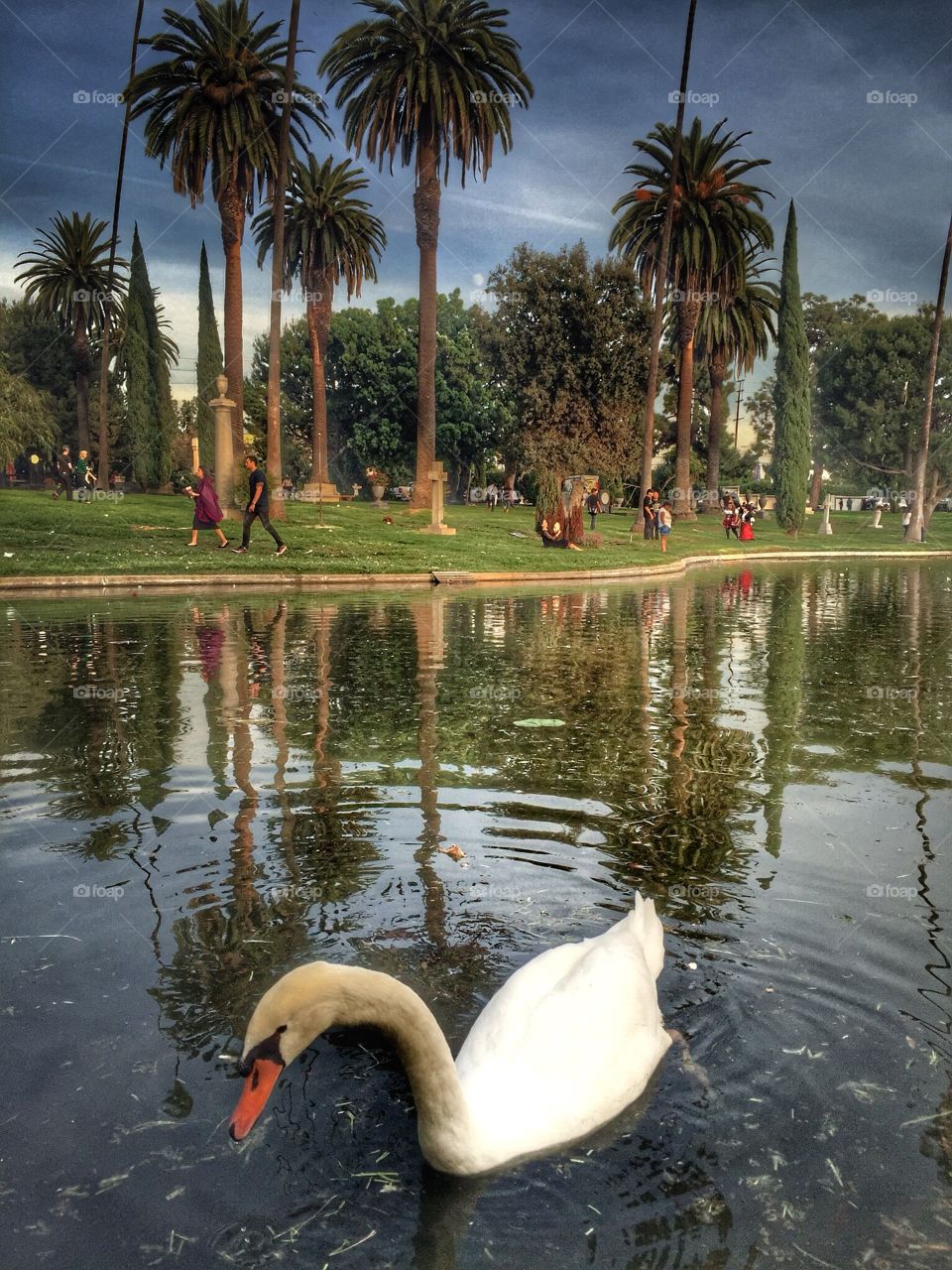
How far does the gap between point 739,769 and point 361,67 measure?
114 feet

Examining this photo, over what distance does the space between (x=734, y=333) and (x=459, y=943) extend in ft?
171

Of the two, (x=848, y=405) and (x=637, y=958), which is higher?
(x=848, y=405)

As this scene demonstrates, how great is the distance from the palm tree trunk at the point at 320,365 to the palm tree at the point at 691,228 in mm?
13937

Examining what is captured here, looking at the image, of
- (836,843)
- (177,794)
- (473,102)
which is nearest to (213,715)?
(177,794)

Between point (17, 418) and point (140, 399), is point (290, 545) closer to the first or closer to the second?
point (17, 418)

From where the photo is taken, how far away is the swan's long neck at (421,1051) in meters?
2.59

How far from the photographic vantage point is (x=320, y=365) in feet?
163

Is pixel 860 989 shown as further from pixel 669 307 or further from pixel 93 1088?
pixel 669 307

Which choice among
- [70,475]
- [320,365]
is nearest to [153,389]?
[320,365]

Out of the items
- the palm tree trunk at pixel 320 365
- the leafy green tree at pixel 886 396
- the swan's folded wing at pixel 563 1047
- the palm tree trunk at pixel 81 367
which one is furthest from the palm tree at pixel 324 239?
the swan's folded wing at pixel 563 1047

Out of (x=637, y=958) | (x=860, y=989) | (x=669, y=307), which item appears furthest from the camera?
(x=669, y=307)

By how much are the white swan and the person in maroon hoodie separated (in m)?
23.0

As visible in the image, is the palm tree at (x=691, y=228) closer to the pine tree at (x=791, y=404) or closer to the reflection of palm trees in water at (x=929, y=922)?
the pine tree at (x=791, y=404)

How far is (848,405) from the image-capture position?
72.0m
